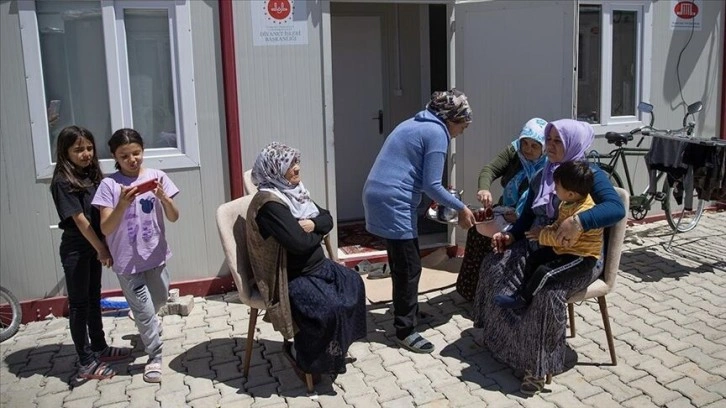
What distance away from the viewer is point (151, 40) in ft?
15.2

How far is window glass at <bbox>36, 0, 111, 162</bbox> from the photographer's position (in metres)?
4.41

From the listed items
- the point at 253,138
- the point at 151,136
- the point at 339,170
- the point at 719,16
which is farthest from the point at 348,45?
the point at 719,16

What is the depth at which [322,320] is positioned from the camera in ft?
10.9

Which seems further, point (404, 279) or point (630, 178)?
point (630, 178)

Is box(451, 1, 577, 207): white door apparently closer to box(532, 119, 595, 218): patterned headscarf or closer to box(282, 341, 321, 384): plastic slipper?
box(532, 119, 595, 218): patterned headscarf

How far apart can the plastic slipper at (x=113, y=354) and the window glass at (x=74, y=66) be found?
1443mm

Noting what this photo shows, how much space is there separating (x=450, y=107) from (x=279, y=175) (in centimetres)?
111

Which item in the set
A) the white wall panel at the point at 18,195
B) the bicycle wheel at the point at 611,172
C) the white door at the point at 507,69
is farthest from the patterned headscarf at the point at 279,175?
the bicycle wheel at the point at 611,172

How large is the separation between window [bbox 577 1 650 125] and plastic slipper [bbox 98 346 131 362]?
15.0ft

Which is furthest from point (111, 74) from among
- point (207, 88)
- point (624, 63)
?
point (624, 63)

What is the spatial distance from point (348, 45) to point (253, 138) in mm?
2248

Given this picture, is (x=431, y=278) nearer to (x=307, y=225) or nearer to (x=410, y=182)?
(x=410, y=182)

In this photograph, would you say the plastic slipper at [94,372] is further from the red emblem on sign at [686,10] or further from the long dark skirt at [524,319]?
the red emblem on sign at [686,10]

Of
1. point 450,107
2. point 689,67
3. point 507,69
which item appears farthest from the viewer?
point 689,67
